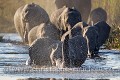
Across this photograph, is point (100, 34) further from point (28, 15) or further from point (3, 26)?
point (3, 26)

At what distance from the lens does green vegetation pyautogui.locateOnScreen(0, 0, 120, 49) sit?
3477 centimetres

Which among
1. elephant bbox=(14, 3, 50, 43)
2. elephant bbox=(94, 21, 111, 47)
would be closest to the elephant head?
elephant bbox=(94, 21, 111, 47)

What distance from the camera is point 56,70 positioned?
70.9 feet

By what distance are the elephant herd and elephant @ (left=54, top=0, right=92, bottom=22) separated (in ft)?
14.0

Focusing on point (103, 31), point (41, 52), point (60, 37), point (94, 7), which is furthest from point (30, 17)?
point (94, 7)

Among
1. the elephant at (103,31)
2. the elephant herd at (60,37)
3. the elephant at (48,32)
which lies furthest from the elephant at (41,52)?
the elephant at (103,31)

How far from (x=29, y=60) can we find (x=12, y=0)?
109ft

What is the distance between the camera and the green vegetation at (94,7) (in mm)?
34769

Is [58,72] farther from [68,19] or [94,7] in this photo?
[94,7]

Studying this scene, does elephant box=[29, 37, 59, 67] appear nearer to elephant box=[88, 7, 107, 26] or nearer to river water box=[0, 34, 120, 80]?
river water box=[0, 34, 120, 80]

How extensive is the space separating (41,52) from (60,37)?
627cm

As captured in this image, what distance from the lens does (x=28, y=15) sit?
120ft

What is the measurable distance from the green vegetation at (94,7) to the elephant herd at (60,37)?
936 mm

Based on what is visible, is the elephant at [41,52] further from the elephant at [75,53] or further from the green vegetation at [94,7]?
the green vegetation at [94,7]
